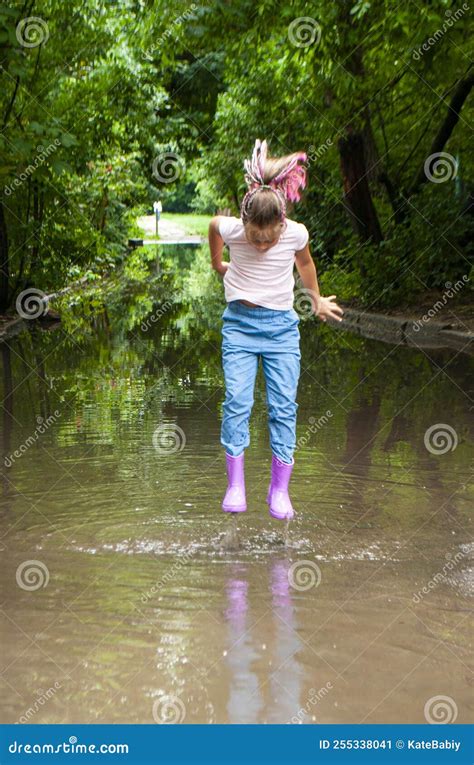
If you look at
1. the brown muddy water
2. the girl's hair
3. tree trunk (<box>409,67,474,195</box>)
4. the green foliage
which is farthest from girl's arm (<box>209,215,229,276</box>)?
tree trunk (<box>409,67,474,195</box>)

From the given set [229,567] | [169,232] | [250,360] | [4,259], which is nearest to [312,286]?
[250,360]

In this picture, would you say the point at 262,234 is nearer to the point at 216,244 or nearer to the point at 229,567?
the point at 216,244

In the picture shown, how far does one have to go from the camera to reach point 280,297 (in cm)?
527

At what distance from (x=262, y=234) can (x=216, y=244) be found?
0.36m

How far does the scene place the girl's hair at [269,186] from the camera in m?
5.01

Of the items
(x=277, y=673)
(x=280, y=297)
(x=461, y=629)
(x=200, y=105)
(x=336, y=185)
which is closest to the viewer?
(x=277, y=673)

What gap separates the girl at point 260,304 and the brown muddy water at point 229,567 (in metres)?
0.54

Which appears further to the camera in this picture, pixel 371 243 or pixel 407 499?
pixel 371 243

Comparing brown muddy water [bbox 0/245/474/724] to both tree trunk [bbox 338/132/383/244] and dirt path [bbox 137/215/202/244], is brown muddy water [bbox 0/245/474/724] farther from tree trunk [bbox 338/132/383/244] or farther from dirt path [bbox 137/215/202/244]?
dirt path [bbox 137/215/202/244]

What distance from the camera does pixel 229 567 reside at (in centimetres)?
496

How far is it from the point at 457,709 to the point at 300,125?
81.2 feet

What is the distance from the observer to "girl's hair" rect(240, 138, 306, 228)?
5.01m

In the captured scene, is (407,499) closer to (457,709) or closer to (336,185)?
(457,709)
